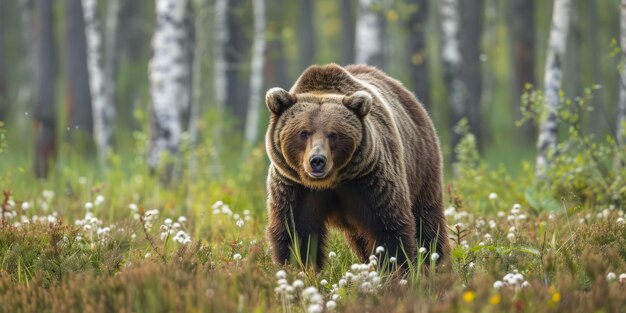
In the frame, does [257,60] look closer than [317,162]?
No

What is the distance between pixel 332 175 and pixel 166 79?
684cm

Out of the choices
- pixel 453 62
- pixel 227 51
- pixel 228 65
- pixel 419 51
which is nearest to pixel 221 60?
pixel 228 65

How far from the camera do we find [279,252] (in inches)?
248

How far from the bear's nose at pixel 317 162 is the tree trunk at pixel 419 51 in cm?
1189

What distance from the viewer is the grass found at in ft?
15.1

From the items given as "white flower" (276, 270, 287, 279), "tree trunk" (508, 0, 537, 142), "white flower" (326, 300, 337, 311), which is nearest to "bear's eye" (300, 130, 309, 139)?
"white flower" (276, 270, 287, 279)

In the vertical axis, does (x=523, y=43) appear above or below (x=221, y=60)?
above

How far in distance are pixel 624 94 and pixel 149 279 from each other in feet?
27.2

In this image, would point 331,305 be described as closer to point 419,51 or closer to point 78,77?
point 419,51

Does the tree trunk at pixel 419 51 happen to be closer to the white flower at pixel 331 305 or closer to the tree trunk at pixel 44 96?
the tree trunk at pixel 44 96

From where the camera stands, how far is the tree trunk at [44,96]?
1467 centimetres

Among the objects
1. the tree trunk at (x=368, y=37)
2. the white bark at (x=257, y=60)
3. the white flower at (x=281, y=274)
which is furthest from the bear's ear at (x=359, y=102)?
the white bark at (x=257, y=60)

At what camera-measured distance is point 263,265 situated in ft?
19.3

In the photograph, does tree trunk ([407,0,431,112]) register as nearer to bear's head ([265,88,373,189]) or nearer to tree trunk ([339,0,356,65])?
tree trunk ([339,0,356,65])
